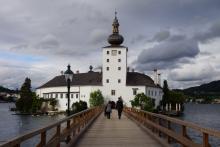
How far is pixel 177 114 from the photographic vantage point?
121 m

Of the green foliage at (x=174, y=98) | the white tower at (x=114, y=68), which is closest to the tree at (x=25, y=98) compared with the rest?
the white tower at (x=114, y=68)

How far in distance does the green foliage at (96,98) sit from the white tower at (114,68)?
296cm

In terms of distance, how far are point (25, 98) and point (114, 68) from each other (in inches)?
1392

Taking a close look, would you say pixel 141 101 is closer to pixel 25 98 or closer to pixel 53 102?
pixel 53 102

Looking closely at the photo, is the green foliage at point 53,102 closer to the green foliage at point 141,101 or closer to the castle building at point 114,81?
the castle building at point 114,81

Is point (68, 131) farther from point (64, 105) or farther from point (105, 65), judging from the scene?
point (64, 105)

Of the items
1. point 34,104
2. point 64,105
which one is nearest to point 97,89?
point 64,105

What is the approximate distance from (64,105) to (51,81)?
12670 mm

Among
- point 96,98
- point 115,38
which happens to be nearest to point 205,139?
point 96,98

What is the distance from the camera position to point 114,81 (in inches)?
4353

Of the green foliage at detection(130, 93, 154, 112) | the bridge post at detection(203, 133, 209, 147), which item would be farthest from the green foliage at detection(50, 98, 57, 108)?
the bridge post at detection(203, 133, 209, 147)

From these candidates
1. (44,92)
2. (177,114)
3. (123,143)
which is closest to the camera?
(123,143)

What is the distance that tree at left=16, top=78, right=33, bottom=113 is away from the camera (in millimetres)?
129750

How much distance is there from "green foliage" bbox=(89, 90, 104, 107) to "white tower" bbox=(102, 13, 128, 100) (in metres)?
2.96
